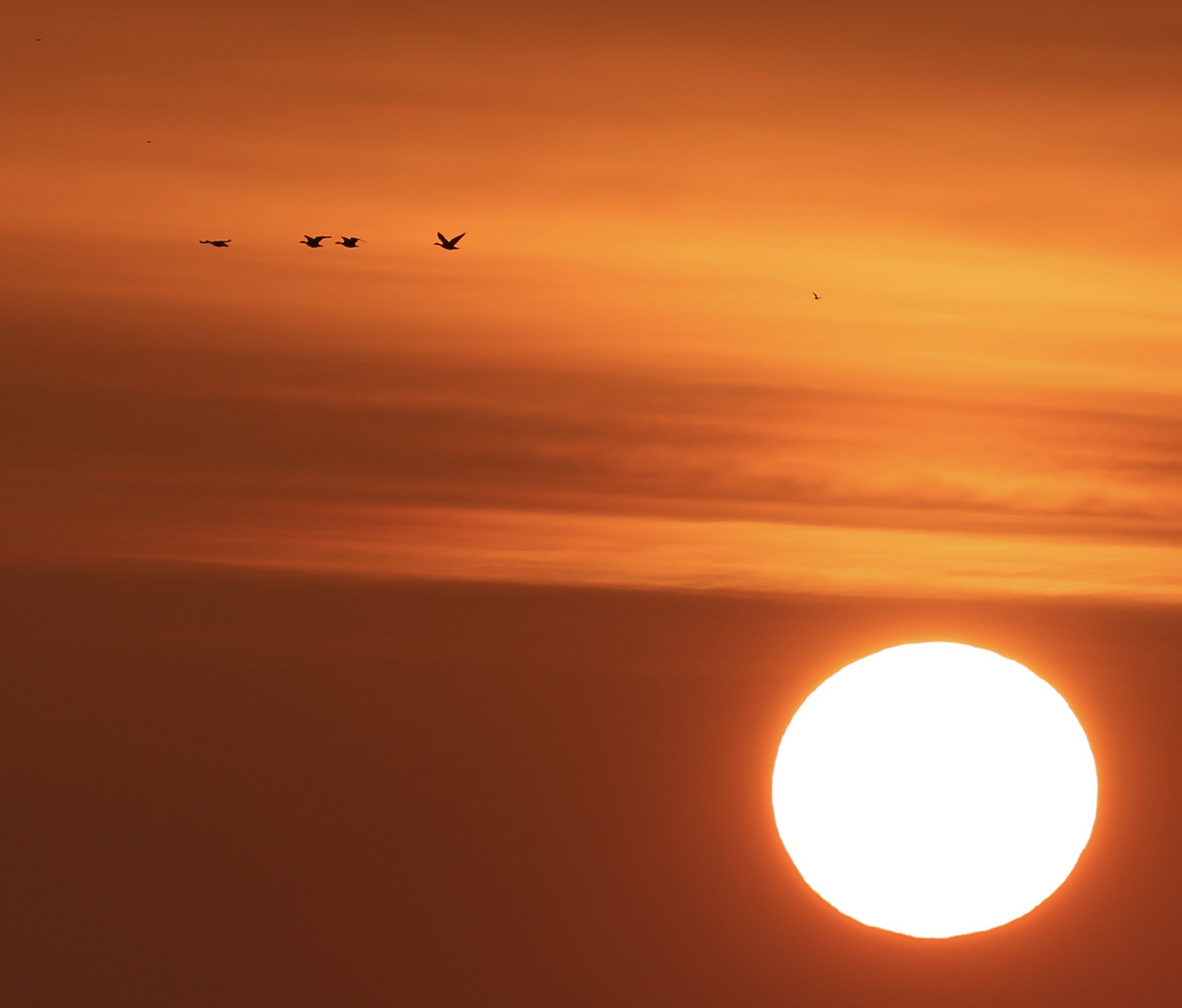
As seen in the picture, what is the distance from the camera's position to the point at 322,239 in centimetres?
5969

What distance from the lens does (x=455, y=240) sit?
6066 cm

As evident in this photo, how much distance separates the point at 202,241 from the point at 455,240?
22.0 ft

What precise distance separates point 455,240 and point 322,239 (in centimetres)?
353

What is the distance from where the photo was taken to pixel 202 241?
191 ft

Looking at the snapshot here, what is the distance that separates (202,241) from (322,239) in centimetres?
320
